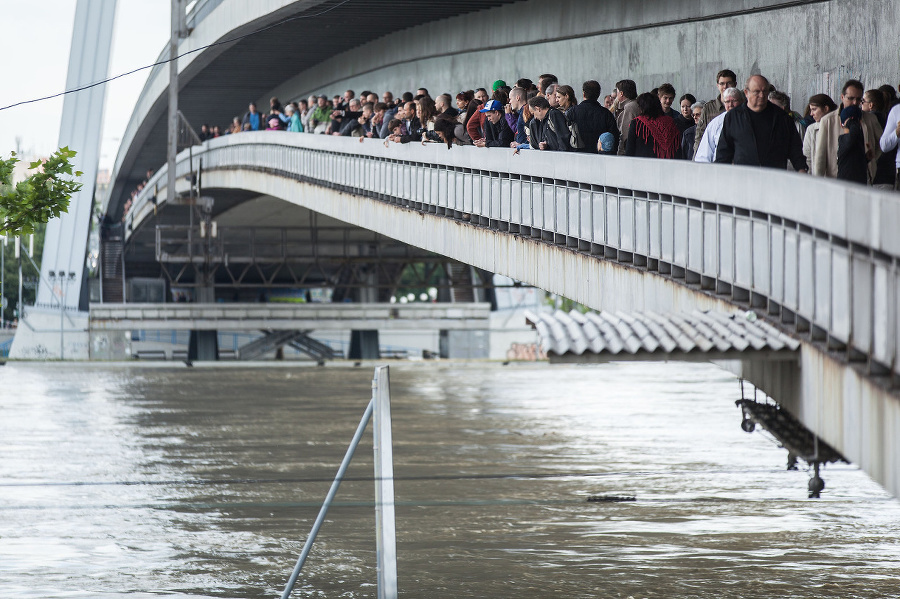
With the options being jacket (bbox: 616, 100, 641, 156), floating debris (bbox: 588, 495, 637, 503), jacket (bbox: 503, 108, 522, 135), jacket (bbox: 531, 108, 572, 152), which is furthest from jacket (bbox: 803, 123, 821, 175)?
floating debris (bbox: 588, 495, 637, 503)

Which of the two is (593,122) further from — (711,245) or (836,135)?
(836,135)

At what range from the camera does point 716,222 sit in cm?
995

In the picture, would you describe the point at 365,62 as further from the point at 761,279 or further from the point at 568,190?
the point at 761,279

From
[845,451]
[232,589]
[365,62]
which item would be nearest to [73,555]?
[232,589]

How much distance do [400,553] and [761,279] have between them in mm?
7592

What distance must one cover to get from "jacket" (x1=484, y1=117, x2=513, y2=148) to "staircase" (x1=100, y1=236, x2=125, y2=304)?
50142mm

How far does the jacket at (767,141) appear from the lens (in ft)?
31.2

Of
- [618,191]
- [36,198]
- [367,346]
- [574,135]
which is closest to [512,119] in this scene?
[574,135]

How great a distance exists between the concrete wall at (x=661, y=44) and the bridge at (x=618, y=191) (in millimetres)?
41

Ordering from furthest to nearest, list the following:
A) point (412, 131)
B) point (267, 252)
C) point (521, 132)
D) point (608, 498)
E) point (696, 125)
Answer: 1. point (267, 252)
2. point (412, 131)
3. point (608, 498)
4. point (521, 132)
5. point (696, 125)

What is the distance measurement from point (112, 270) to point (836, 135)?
58229mm

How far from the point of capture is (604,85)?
77.0ft

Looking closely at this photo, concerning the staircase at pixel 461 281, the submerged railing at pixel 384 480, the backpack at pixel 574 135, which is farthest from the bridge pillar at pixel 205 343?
the submerged railing at pixel 384 480

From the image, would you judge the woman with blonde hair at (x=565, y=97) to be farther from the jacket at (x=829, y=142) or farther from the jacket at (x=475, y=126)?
the jacket at (x=475, y=126)
